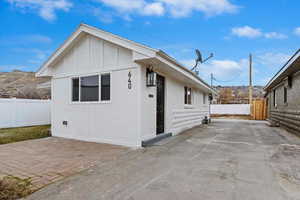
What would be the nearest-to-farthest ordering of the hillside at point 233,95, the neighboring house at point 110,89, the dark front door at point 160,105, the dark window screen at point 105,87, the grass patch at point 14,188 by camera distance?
the grass patch at point 14,188
the neighboring house at point 110,89
the dark window screen at point 105,87
the dark front door at point 160,105
the hillside at point 233,95

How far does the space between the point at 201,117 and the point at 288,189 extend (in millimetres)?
10360

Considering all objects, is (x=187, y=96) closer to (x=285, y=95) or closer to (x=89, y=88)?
(x=285, y=95)

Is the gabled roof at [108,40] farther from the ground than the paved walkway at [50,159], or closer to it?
farther from the ground

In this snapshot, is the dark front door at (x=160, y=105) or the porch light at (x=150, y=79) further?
the dark front door at (x=160, y=105)

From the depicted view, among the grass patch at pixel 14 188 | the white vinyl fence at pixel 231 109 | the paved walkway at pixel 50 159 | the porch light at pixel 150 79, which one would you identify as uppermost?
the porch light at pixel 150 79

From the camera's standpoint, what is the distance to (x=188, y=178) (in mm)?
3158

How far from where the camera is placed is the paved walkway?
3.36 metres

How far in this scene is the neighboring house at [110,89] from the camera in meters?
5.52

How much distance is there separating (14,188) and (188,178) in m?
2.61

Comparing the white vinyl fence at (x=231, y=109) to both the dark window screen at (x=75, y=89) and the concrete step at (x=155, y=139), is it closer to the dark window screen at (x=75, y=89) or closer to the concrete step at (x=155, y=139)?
the concrete step at (x=155, y=139)

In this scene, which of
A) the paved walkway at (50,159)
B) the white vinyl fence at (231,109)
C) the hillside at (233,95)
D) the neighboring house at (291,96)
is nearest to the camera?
the paved walkway at (50,159)

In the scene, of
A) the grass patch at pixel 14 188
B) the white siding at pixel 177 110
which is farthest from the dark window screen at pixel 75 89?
the grass patch at pixel 14 188

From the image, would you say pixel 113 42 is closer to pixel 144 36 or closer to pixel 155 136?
pixel 155 136

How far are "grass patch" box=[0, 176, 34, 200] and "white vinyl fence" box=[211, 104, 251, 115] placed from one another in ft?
72.5
